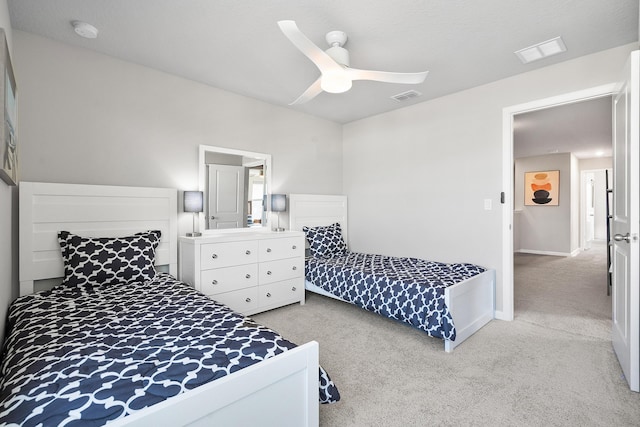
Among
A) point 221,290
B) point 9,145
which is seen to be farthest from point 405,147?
point 9,145

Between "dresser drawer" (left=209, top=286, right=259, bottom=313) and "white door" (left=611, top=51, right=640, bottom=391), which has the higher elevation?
"white door" (left=611, top=51, right=640, bottom=391)

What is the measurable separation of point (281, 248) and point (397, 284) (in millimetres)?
1305

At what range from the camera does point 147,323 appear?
1615mm

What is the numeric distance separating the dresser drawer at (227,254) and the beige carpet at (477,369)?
638 millimetres

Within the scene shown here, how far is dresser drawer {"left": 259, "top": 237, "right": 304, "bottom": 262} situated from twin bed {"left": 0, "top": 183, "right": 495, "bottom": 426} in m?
0.31

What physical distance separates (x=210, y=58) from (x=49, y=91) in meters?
1.24

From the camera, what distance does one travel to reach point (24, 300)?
6.62 feet

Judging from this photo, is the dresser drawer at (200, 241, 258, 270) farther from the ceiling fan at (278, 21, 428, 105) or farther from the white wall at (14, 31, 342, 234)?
the ceiling fan at (278, 21, 428, 105)

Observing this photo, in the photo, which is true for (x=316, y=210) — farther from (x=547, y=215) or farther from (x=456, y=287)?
(x=547, y=215)

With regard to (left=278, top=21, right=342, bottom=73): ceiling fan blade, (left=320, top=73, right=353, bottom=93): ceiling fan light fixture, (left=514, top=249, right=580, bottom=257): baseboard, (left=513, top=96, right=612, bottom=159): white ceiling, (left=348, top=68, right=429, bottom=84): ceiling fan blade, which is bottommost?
(left=514, top=249, right=580, bottom=257): baseboard

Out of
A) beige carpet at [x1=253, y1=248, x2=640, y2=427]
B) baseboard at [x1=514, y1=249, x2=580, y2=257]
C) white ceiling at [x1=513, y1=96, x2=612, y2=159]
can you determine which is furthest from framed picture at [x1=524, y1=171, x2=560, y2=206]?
beige carpet at [x1=253, y1=248, x2=640, y2=427]

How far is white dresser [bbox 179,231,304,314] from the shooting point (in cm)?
280

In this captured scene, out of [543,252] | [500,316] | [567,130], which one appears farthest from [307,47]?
[543,252]

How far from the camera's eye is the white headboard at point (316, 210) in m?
4.03
